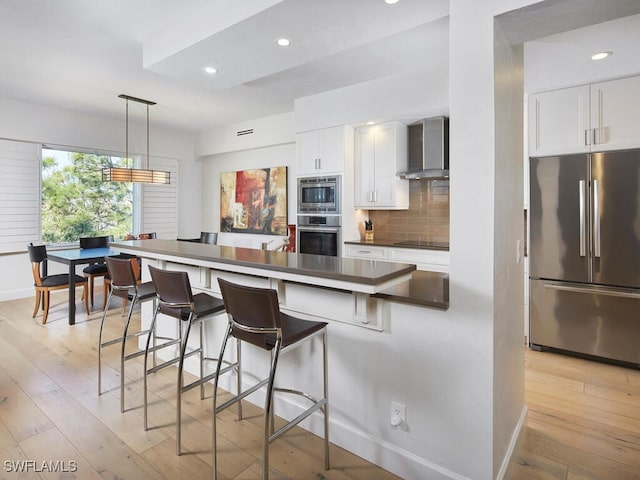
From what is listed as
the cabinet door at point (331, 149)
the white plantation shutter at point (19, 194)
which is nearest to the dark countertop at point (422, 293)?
the cabinet door at point (331, 149)

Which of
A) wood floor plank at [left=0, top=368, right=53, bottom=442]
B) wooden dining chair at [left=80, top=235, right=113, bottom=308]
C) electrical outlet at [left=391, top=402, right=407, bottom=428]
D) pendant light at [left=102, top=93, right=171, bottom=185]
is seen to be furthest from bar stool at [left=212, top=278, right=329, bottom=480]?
pendant light at [left=102, top=93, right=171, bottom=185]

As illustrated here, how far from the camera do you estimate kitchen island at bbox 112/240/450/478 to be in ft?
5.63

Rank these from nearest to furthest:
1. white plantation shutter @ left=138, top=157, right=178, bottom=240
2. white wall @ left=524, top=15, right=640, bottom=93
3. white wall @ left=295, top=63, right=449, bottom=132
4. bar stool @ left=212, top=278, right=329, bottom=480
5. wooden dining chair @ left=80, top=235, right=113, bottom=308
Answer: bar stool @ left=212, top=278, right=329, bottom=480 < white wall @ left=524, top=15, right=640, bottom=93 < white wall @ left=295, top=63, right=449, bottom=132 < wooden dining chair @ left=80, top=235, right=113, bottom=308 < white plantation shutter @ left=138, top=157, right=178, bottom=240

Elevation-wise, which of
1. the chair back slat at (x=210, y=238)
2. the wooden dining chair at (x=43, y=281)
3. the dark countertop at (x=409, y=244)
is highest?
the chair back slat at (x=210, y=238)

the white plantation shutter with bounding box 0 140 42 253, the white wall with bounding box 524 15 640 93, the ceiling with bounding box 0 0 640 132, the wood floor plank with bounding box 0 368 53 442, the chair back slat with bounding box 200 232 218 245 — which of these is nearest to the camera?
the wood floor plank with bounding box 0 368 53 442

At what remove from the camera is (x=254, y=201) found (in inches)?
254

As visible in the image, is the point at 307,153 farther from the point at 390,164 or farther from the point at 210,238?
the point at 210,238

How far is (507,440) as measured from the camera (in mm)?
1856

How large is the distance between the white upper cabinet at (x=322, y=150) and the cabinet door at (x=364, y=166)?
17 cm

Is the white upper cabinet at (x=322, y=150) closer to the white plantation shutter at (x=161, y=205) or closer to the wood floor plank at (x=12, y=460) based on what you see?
the white plantation shutter at (x=161, y=205)

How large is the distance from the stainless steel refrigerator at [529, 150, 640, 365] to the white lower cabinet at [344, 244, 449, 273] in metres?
0.83

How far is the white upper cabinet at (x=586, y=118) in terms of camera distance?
292 centimetres

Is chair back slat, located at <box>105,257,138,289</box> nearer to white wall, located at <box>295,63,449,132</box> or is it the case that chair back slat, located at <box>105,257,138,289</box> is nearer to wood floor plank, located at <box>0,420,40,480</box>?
wood floor plank, located at <box>0,420,40,480</box>

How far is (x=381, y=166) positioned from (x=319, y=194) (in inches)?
33.4
